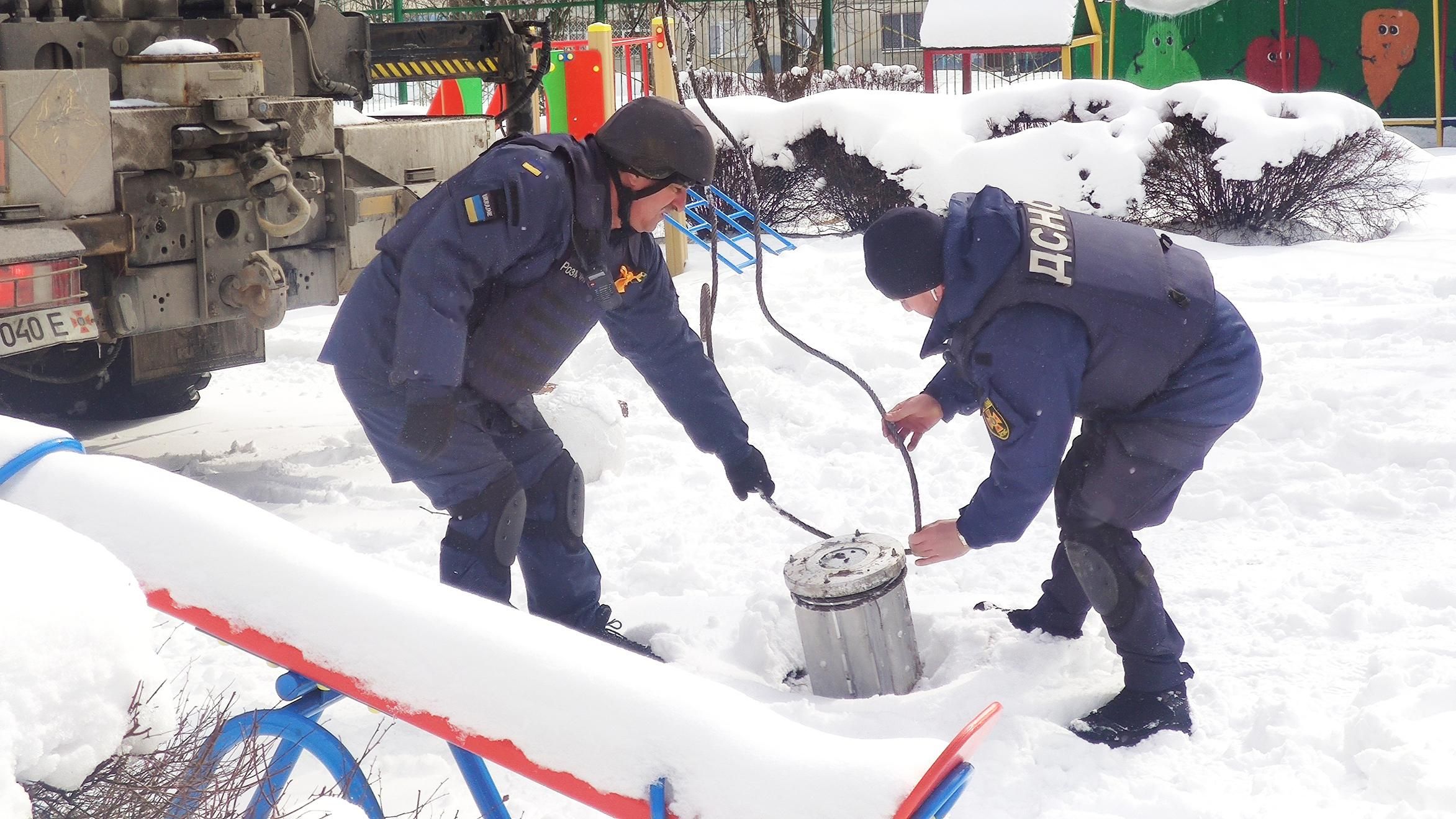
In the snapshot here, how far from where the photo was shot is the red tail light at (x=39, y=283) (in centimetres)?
387

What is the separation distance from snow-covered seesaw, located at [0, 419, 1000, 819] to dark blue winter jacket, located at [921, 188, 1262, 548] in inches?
50.6

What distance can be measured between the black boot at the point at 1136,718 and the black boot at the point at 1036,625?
34cm

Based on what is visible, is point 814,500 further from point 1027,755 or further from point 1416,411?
point 1416,411

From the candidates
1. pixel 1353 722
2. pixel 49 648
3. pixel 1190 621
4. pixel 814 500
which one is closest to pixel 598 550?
pixel 814 500

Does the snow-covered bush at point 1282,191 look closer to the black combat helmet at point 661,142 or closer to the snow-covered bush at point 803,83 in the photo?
the snow-covered bush at point 803,83

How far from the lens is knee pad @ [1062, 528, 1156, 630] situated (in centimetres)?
286

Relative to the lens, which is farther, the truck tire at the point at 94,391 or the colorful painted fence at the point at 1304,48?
the colorful painted fence at the point at 1304,48

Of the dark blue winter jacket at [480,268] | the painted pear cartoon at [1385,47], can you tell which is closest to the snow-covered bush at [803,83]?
the painted pear cartoon at [1385,47]

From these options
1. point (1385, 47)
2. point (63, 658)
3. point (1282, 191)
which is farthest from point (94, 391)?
point (1385, 47)

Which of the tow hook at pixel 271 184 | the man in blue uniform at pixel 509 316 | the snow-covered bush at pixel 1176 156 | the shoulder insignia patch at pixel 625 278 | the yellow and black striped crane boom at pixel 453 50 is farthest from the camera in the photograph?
the snow-covered bush at pixel 1176 156

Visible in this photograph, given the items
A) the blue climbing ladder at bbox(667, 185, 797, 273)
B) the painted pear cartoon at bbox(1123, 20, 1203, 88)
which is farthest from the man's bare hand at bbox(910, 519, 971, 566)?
the painted pear cartoon at bbox(1123, 20, 1203, 88)

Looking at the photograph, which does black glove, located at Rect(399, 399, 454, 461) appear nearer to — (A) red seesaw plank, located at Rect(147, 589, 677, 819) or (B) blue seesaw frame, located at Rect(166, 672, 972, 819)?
(B) blue seesaw frame, located at Rect(166, 672, 972, 819)

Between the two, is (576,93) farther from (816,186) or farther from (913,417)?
(913,417)

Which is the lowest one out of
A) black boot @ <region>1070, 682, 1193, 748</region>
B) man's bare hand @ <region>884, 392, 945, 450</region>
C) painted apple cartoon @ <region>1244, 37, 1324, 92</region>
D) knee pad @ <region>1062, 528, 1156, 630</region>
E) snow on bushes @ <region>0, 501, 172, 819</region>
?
black boot @ <region>1070, 682, 1193, 748</region>
